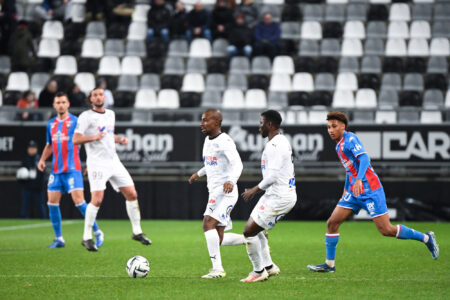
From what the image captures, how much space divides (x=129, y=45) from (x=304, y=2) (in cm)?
579

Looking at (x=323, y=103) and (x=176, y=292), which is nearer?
(x=176, y=292)

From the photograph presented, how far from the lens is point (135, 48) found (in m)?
23.7

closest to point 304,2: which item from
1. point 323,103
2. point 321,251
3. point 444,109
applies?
point 323,103

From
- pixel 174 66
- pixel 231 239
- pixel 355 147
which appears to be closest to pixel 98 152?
pixel 231 239

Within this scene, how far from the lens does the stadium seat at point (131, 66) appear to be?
22984mm

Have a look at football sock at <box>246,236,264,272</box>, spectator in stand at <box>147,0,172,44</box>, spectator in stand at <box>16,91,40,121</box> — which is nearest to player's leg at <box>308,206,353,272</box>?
football sock at <box>246,236,264,272</box>

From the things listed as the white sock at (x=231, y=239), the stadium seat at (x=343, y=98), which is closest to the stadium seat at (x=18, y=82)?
the stadium seat at (x=343, y=98)

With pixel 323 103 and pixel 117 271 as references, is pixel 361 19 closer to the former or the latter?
pixel 323 103

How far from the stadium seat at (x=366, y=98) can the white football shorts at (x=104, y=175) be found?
1046 centimetres

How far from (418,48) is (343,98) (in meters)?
3.41

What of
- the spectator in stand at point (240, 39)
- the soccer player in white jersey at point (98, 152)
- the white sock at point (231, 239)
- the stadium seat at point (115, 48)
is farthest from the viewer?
the stadium seat at point (115, 48)

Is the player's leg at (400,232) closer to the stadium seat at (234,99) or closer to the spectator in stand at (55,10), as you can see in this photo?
the stadium seat at (234,99)

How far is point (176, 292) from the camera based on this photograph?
740 cm

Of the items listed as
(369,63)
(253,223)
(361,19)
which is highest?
(361,19)
